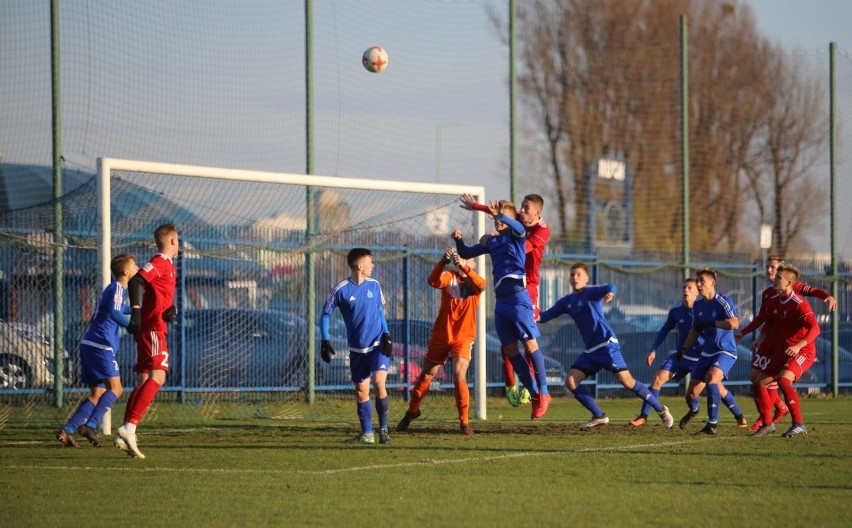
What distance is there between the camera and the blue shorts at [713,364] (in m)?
14.7

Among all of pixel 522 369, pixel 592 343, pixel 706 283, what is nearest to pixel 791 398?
pixel 706 283

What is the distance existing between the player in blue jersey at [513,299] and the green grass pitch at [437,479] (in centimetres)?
69

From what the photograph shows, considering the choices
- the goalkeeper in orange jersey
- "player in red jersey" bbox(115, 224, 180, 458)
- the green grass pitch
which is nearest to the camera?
the green grass pitch

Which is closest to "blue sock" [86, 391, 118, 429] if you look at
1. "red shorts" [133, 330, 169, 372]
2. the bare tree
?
"red shorts" [133, 330, 169, 372]

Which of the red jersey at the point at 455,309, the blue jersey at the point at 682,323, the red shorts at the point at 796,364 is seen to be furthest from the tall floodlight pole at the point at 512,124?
the red shorts at the point at 796,364

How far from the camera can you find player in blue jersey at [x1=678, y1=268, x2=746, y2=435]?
14539 mm

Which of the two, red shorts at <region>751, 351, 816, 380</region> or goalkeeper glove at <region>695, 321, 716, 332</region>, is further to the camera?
goalkeeper glove at <region>695, 321, 716, 332</region>

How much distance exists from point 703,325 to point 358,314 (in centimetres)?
454

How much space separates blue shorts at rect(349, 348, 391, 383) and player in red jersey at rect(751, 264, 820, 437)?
14.6 feet

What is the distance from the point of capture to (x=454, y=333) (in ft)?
46.5

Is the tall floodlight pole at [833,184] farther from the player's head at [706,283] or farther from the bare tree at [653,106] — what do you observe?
the player's head at [706,283]

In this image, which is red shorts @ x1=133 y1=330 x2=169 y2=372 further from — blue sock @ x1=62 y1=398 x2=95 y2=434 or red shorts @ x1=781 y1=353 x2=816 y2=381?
red shorts @ x1=781 y1=353 x2=816 y2=381

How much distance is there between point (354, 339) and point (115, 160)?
3.73 metres

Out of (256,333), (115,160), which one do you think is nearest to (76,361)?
Result: (256,333)
